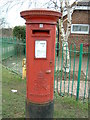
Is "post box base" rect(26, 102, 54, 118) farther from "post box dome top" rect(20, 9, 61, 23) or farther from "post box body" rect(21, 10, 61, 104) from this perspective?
"post box dome top" rect(20, 9, 61, 23)

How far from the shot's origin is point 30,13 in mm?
2477

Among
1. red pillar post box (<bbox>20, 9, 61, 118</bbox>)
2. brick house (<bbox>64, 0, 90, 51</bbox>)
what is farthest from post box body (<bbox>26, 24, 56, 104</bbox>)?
brick house (<bbox>64, 0, 90, 51</bbox>)

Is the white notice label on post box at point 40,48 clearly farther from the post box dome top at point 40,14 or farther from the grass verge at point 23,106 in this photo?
the grass verge at point 23,106

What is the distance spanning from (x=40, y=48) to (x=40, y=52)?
0.06 meters

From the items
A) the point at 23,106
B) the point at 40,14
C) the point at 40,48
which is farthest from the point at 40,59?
the point at 23,106

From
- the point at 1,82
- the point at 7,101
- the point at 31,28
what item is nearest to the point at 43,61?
the point at 31,28

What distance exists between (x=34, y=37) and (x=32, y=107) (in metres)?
1.18

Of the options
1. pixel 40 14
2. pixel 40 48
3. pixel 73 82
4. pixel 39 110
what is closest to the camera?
pixel 40 14

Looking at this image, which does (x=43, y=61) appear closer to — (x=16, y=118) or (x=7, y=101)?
(x=16, y=118)

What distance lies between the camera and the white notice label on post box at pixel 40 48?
2.60 m

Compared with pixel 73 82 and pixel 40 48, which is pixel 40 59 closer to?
pixel 40 48

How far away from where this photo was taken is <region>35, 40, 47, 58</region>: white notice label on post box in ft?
8.54

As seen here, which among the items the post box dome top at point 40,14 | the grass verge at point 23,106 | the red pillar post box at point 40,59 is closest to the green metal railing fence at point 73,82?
the grass verge at point 23,106

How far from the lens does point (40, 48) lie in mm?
2625
